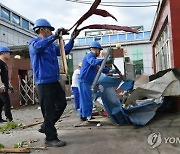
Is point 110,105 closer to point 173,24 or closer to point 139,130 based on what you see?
point 139,130

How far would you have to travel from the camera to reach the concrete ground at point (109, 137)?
410 cm

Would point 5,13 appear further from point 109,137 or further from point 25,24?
point 109,137

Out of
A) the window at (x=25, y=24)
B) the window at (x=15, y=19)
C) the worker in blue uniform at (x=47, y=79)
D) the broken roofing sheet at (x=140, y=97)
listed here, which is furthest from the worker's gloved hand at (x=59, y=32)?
the window at (x=25, y=24)

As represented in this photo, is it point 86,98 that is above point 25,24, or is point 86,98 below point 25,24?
below

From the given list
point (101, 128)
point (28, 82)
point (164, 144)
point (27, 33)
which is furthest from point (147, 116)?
point (27, 33)

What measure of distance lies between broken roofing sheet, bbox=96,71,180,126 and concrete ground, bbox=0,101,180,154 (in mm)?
184

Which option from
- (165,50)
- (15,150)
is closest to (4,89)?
(15,150)

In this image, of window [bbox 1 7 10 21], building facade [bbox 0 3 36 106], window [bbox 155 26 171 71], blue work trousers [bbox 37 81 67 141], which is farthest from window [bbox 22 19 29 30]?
blue work trousers [bbox 37 81 67 141]

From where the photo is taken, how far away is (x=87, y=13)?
4480 millimetres

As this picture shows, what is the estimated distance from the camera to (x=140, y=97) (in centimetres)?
556

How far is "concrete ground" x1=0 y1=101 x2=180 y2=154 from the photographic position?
4098mm

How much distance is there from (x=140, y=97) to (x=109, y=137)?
1.15 metres

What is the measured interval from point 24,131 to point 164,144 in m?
2.91

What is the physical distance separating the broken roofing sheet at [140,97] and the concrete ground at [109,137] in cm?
18
